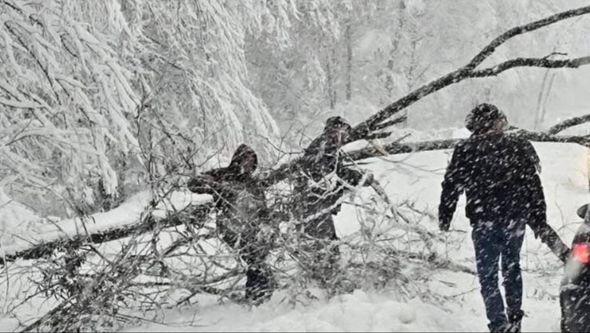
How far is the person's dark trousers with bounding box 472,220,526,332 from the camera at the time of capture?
4.46 meters

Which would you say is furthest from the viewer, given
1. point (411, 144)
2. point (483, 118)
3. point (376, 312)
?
point (411, 144)

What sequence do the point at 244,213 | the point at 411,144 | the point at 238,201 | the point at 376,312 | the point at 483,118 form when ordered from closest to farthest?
the point at 376,312, the point at 483,118, the point at 244,213, the point at 238,201, the point at 411,144

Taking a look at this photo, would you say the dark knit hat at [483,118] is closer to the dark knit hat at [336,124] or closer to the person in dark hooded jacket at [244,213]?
the dark knit hat at [336,124]

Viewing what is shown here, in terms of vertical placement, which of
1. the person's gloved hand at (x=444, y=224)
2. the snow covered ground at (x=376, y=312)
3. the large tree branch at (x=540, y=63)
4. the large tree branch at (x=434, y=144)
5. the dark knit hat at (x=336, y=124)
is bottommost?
the snow covered ground at (x=376, y=312)

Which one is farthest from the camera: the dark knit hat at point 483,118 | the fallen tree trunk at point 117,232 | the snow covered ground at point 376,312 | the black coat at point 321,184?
the black coat at point 321,184

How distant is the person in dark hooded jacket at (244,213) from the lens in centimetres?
522

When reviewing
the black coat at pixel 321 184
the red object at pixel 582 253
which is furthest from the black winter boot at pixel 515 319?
the black coat at pixel 321 184

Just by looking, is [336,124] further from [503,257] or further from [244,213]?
[503,257]

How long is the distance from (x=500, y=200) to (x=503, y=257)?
0.38 m

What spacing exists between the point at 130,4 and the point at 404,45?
18.2 m

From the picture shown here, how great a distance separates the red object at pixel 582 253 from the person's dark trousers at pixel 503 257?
1.52ft

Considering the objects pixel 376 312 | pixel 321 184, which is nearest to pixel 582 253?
pixel 376 312

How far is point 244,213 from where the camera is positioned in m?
5.40

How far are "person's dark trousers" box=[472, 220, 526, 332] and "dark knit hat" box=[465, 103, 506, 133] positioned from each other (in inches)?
25.6
